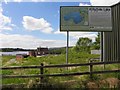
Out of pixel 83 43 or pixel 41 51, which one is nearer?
pixel 41 51

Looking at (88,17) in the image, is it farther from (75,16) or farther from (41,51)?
(41,51)

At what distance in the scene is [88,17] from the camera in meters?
15.5

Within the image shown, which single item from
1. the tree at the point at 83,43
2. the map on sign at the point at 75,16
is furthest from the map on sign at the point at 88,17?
the tree at the point at 83,43

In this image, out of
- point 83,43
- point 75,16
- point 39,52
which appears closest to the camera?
point 75,16

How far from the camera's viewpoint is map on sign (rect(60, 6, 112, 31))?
15234 millimetres

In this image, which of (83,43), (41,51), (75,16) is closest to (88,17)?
(75,16)

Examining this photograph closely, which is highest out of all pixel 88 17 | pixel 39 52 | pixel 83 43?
pixel 88 17

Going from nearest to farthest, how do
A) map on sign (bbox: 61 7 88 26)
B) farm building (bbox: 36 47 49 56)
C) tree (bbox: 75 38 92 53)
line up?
map on sign (bbox: 61 7 88 26) < farm building (bbox: 36 47 49 56) < tree (bbox: 75 38 92 53)

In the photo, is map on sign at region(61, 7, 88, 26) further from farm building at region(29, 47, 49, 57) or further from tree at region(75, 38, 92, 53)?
tree at region(75, 38, 92, 53)

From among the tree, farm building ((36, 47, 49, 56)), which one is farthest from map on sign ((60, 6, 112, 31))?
the tree

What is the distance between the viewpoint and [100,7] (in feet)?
50.3

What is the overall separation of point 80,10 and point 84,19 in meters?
0.50

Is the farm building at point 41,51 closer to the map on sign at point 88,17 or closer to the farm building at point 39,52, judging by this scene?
the farm building at point 39,52

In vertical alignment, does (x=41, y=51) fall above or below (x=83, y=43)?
below
